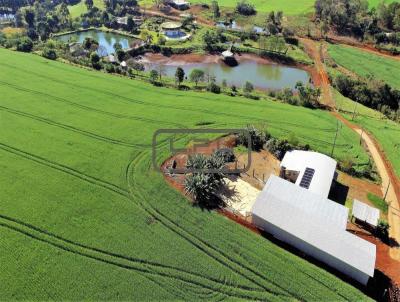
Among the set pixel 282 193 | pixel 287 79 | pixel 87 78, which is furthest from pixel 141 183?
pixel 287 79

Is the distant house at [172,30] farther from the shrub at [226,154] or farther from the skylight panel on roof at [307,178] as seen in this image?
the skylight panel on roof at [307,178]

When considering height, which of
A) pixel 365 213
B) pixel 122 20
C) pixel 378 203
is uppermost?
pixel 122 20

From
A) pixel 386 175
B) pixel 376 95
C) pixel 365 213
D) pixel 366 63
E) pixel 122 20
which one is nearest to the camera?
pixel 365 213

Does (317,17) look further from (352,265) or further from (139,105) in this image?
(352,265)

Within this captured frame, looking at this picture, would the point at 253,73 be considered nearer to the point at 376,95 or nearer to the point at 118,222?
the point at 376,95

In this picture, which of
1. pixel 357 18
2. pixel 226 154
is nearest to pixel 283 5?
pixel 357 18

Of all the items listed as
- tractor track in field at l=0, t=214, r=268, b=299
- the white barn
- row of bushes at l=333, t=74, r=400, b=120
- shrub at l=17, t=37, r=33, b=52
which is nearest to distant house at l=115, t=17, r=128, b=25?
shrub at l=17, t=37, r=33, b=52

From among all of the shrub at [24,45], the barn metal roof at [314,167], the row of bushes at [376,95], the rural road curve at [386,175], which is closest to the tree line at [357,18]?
the row of bushes at [376,95]
